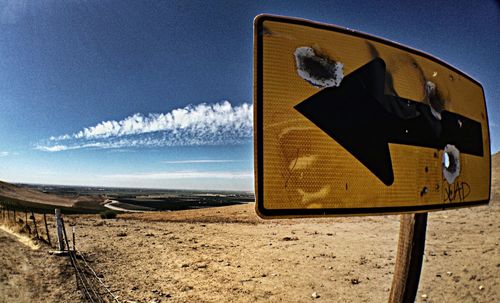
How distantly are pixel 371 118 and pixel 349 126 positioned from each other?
0.64ft

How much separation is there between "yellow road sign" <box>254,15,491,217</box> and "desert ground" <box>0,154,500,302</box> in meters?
4.11

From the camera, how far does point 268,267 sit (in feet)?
21.9

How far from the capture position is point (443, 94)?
1938 millimetres

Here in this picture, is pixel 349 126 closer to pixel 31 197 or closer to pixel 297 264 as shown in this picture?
pixel 297 264

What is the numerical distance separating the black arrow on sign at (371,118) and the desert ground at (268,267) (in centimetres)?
435

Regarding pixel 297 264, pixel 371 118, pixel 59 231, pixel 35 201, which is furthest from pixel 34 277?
pixel 35 201

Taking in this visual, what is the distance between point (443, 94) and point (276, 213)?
179cm

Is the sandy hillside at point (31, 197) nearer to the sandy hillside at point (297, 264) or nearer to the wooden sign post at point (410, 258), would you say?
the sandy hillside at point (297, 264)

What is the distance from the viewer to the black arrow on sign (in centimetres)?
139

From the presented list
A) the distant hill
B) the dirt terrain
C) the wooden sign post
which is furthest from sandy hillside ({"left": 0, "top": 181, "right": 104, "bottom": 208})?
the wooden sign post

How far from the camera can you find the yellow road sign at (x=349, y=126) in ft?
4.00

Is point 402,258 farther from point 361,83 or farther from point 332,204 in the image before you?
point 361,83

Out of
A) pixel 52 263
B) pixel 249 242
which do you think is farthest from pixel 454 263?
pixel 52 263

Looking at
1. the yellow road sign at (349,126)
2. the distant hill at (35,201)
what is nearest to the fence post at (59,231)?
the distant hill at (35,201)
